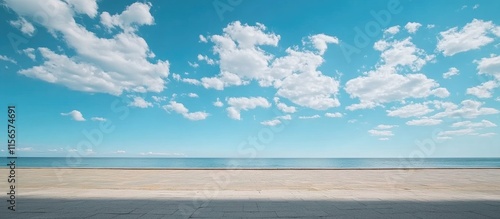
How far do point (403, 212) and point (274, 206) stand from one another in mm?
3452

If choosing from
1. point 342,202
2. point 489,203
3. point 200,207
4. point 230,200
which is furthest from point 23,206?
point 489,203

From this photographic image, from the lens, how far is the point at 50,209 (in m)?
7.15

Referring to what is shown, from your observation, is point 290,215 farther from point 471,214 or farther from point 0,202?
point 0,202

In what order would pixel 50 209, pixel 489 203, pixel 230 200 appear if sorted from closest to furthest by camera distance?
pixel 50 209 < pixel 489 203 < pixel 230 200

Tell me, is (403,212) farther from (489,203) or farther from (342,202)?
(489,203)

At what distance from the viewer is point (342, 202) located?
816 cm

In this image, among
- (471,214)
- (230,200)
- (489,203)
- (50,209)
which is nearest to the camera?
(471,214)

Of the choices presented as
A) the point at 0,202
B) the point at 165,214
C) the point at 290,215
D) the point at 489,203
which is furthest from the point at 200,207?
the point at 489,203

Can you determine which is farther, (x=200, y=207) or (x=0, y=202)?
(x=0, y=202)

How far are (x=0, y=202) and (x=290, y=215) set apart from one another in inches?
365

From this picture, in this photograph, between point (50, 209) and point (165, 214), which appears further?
point (50, 209)

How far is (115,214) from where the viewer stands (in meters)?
6.55

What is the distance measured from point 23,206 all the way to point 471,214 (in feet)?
40.9

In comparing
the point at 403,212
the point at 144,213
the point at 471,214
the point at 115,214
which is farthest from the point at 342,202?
the point at 115,214
